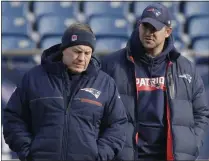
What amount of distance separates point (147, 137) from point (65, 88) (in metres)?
0.69

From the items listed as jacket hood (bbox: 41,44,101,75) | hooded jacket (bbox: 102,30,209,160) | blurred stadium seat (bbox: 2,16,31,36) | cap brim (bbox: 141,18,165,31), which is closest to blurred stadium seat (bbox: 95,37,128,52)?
blurred stadium seat (bbox: 2,16,31,36)

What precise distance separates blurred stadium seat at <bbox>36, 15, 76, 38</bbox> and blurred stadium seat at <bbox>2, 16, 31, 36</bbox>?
16 centimetres

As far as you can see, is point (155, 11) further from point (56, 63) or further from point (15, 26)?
point (15, 26)

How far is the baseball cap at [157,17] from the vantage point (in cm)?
501

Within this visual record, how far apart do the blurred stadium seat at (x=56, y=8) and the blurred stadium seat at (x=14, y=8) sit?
17 centimetres

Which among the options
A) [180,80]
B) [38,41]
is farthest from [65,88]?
[38,41]

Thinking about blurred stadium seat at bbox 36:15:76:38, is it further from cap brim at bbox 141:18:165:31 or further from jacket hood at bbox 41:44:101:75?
jacket hood at bbox 41:44:101:75

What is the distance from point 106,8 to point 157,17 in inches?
211

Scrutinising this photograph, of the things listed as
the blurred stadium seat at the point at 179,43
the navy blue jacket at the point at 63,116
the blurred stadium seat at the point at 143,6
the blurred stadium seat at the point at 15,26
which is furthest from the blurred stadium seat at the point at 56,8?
the navy blue jacket at the point at 63,116

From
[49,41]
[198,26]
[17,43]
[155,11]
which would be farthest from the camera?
[198,26]

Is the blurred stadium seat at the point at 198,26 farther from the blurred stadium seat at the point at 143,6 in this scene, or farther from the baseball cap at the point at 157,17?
the baseball cap at the point at 157,17

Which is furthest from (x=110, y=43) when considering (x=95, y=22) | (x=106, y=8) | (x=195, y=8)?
(x=195, y=8)

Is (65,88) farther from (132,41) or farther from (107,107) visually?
(132,41)

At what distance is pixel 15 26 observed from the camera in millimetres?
9844
